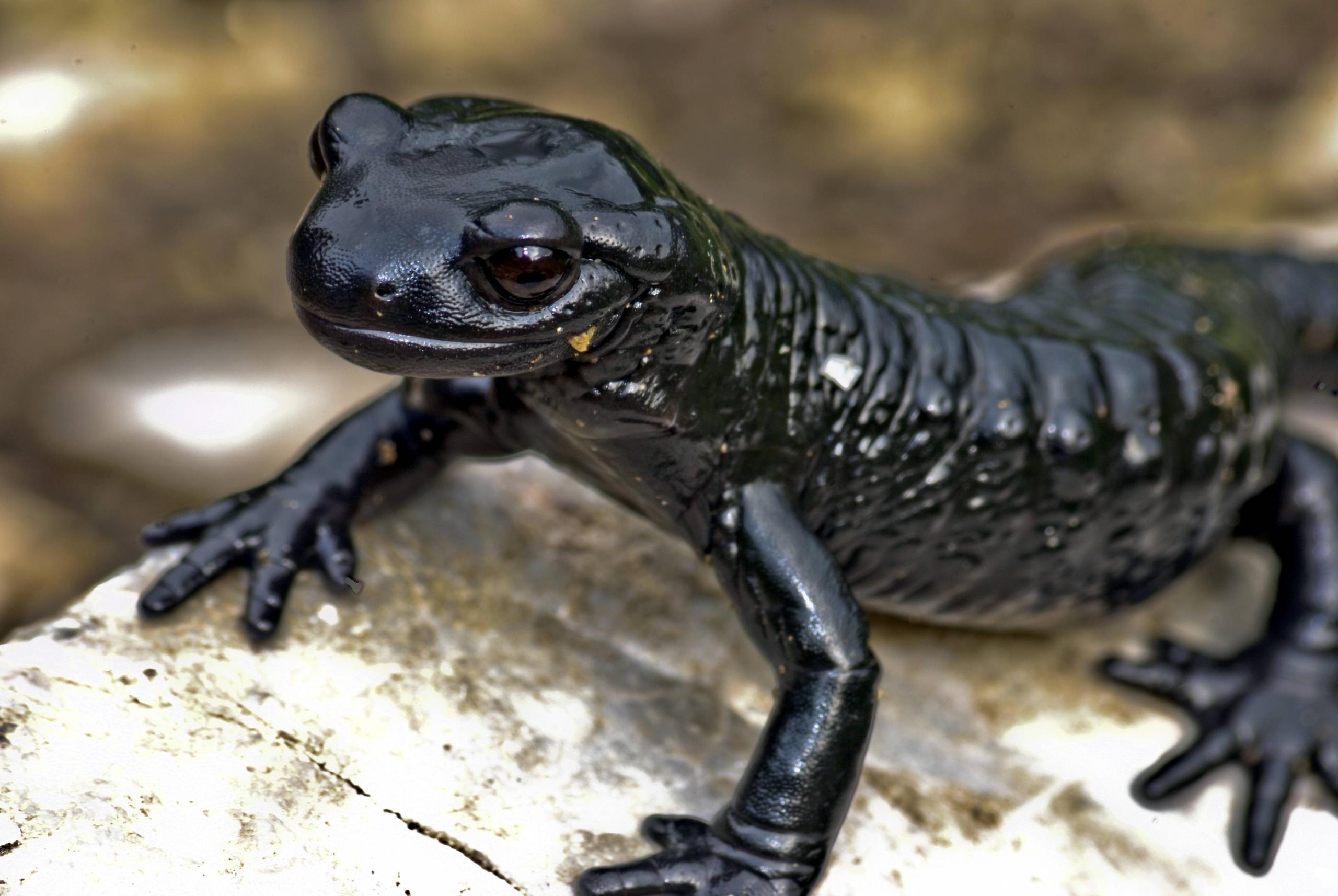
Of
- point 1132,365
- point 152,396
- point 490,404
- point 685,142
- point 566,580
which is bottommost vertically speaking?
point 566,580

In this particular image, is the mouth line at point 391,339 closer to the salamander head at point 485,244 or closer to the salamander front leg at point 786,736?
the salamander head at point 485,244

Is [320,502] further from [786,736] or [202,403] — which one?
[202,403]

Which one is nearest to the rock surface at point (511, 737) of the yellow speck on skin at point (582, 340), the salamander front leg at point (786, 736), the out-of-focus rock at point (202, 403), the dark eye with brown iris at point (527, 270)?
the salamander front leg at point (786, 736)

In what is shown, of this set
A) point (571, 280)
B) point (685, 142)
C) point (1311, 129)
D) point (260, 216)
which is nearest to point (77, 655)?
point (571, 280)

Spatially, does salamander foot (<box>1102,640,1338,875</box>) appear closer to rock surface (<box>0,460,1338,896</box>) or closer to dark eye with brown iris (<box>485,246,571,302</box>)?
rock surface (<box>0,460,1338,896</box>)

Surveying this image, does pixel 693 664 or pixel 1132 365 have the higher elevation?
pixel 1132 365

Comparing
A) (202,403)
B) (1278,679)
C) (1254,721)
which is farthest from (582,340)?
(202,403)

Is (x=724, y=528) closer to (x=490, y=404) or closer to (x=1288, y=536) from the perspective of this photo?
(x=490, y=404)
